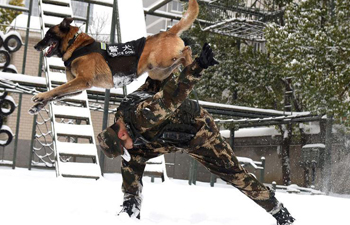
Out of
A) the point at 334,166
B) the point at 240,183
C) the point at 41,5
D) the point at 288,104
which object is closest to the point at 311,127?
the point at 288,104

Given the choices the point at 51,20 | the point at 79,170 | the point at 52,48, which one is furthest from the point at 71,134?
the point at 52,48

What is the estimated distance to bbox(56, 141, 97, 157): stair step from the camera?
6410 millimetres

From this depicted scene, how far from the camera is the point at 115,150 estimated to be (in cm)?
264

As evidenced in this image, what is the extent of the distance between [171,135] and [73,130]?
4.08 metres

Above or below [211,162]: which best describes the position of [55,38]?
above

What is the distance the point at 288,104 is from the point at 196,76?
1318 centimetres

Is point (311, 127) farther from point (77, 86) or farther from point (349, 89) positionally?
point (77, 86)

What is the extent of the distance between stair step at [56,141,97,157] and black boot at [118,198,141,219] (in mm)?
3457

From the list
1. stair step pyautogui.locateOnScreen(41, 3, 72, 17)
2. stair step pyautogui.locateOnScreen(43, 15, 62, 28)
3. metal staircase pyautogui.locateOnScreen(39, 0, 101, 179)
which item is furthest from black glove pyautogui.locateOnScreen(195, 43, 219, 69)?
stair step pyautogui.locateOnScreen(41, 3, 72, 17)

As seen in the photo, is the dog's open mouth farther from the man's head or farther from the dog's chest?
the man's head

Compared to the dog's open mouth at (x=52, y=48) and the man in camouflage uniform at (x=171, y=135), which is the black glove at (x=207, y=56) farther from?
the dog's open mouth at (x=52, y=48)

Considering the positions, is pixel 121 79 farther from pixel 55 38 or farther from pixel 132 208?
pixel 132 208

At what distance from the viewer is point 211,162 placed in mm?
3125

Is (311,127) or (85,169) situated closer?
(85,169)
